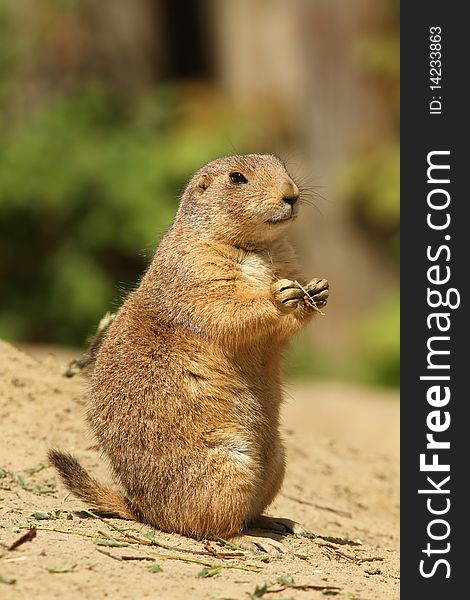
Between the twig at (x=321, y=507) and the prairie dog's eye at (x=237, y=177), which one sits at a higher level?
the prairie dog's eye at (x=237, y=177)

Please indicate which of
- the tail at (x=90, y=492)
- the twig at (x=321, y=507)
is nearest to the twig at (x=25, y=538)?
the tail at (x=90, y=492)

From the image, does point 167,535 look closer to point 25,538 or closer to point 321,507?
point 25,538

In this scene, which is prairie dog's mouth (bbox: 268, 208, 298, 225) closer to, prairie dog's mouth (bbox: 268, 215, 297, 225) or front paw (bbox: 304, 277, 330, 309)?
prairie dog's mouth (bbox: 268, 215, 297, 225)

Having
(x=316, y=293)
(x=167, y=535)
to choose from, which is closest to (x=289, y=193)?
(x=316, y=293)

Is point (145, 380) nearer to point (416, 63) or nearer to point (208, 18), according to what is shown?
point (416, 63)

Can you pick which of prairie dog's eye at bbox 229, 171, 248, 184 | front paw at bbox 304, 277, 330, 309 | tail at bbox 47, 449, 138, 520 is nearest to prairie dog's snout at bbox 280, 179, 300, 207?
prairie dog's eye at bbox 229, 171, 248, 184

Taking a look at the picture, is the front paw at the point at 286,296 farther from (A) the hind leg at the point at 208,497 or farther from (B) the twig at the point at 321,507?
(B) the twig at the point at 321,507

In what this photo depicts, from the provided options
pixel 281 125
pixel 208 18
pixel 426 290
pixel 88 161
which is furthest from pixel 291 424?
pixel 208 18
